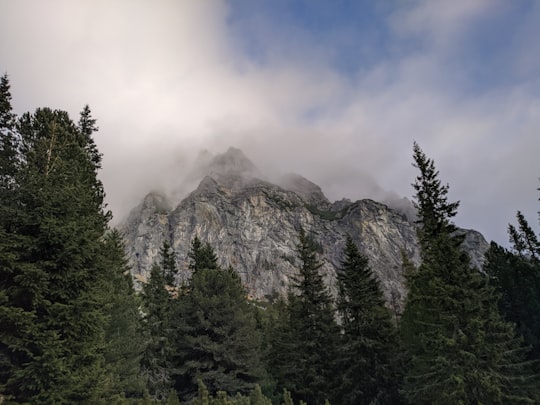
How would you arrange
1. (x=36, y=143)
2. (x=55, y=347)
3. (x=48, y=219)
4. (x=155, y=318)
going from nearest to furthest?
(x=55, y=347) → (x=48, y=219) → (x=36, y=143) → (x=155, y=318)

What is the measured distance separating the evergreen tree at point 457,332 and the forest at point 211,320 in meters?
0.08

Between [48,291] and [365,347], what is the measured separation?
70.4ft

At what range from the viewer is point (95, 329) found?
40.3 ft

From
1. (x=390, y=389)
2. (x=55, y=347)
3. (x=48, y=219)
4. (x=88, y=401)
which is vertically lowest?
(x=390, y=389)

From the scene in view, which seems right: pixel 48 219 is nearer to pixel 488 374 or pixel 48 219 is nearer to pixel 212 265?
pixel 488 374

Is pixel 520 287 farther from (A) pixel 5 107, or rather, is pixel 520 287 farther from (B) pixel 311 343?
(A) pixel 5 107

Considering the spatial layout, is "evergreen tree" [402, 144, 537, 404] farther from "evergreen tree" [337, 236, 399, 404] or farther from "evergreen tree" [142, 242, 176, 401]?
"evergreen tree" [142, 242, 176, 401]

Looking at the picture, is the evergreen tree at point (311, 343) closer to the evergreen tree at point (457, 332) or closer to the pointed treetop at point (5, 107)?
the evergreen tree at point (457, 332)

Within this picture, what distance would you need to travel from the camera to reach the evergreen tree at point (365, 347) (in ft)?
80.0

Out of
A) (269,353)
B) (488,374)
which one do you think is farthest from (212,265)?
(488,374)

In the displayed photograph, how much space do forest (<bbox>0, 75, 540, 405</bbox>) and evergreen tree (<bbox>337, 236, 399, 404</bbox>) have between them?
107 mm

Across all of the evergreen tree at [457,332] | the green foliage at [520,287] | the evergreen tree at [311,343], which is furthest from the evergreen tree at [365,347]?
the green foliage at [520,287]

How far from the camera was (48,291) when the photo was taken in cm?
1184

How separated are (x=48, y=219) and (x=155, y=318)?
2458cm
